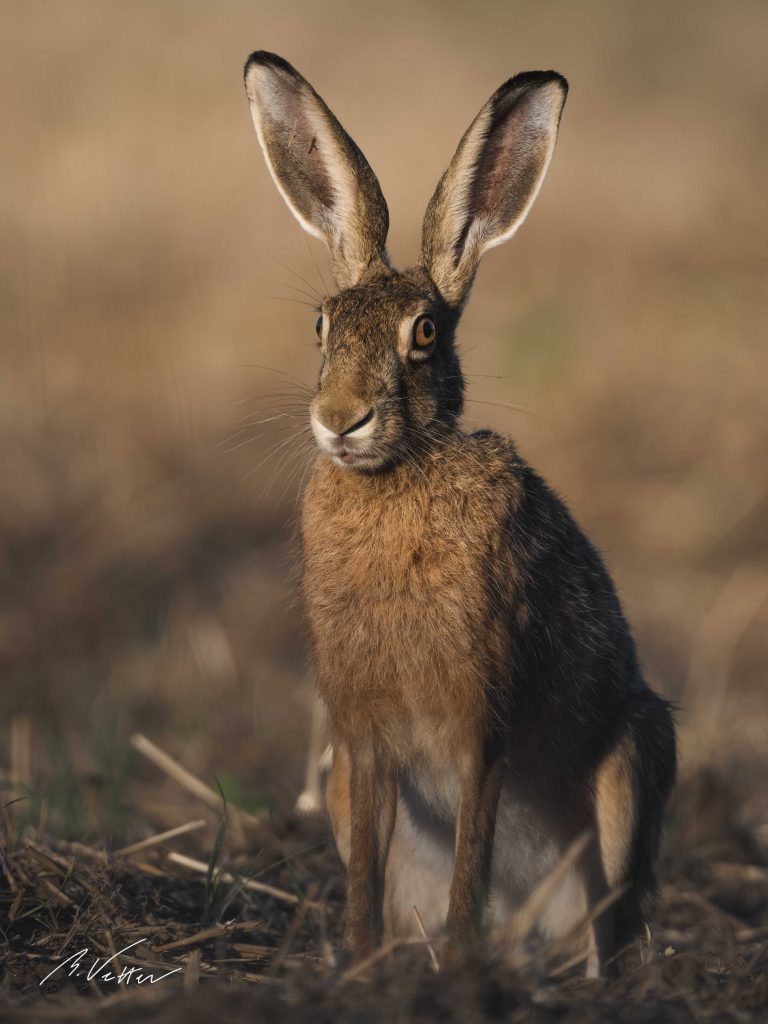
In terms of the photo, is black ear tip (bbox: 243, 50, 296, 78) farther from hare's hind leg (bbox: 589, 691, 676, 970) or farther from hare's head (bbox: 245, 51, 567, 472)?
hare's hind leg (bbox: 589, 691, 676, 970)

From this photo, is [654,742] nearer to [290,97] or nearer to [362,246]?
[362,246]

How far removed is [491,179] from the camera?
476 centimetres

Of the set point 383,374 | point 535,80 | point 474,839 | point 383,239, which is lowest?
point 474,839

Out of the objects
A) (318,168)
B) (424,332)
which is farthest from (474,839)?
(318,168)

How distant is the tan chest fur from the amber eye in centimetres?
34

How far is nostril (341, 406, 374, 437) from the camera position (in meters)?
3.96

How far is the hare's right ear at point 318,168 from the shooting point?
4.68 m

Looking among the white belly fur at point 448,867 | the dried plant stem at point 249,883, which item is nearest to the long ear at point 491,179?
the white belly fur at point 448,867

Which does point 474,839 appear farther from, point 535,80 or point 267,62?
point 267,62

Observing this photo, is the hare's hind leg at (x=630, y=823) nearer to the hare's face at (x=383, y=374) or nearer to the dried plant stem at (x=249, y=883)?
the dried plant stem at (x=249, y=883)

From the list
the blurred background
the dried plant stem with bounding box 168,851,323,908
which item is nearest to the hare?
the dried plant stem with bounding box 168,851,323,908

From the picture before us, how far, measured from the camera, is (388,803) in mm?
4270

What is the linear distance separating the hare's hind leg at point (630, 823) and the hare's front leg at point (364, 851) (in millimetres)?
730
